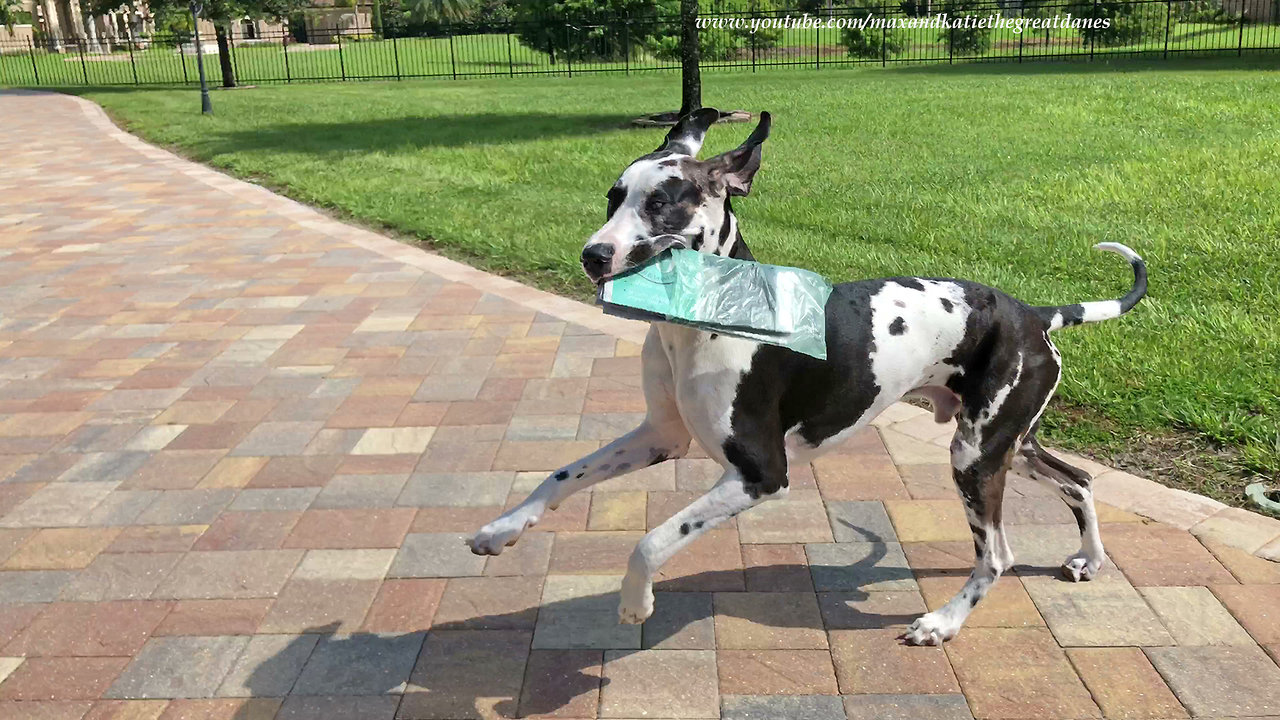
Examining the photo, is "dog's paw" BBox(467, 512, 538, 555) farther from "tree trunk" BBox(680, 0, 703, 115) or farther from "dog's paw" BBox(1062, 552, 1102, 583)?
"tree trunk" BBox(680, 0, 703, 115)

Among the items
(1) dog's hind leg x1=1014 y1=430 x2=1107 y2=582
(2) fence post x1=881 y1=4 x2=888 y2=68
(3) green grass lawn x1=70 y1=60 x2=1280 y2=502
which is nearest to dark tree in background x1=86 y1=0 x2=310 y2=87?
(3) green grass lawn x1=70 y1=60 x2=1280 y2=502

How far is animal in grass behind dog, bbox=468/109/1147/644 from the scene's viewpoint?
3.18 m

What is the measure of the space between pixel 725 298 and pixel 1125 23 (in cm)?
3465

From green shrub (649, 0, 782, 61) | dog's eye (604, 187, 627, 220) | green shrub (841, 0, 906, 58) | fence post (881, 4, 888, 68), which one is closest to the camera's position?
dog's eye (604, 187, 627, 220)

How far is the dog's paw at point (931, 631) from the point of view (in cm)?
365

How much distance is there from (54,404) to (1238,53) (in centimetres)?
2866

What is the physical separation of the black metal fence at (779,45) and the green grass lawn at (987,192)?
402 inches

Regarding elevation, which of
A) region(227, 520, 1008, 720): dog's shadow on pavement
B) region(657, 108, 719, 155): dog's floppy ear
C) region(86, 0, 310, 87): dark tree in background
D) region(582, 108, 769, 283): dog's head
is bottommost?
region(227, 520, 1008, 720): dog's shadow on pavement

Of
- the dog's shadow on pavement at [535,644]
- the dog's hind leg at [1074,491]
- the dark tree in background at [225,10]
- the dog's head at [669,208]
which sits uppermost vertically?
the dark tree in background at [225,10]

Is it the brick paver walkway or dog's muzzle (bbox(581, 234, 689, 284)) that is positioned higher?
dog's muzzle (bbox(581, 234, 689, 284))

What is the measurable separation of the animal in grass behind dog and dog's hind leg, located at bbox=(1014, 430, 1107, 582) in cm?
15

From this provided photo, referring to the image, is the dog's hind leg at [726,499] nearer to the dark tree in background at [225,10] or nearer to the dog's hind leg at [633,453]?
the dog's hind leg at [633,453]

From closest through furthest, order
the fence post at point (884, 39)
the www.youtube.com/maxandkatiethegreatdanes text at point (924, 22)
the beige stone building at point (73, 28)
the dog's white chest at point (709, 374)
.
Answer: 1. the dog's white chest at point (709, 374)
2. the fence post at point (884, 39)
3. the www.youtube.com/maxandkatiethegreatdanes text at point (924, 22)
4. the beige stone building at point (73, 28)

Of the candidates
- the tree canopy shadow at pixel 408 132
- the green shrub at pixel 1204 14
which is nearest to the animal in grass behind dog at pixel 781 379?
the tree canopy shadow at pixel 408 132
